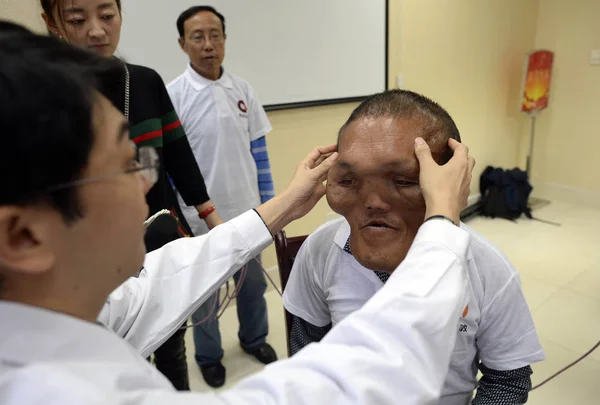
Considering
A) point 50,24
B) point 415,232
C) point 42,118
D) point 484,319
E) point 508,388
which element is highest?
point 50,24

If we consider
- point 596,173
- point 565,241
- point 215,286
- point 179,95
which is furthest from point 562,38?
point 215,286

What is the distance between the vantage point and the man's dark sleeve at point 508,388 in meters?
1.02

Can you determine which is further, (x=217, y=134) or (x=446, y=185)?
(x=217, y=134)

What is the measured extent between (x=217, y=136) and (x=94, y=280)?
1.55m

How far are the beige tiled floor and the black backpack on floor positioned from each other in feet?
0.33

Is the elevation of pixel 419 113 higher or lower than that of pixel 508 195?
higher

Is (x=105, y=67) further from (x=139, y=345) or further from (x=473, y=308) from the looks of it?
(x=473, y=308)

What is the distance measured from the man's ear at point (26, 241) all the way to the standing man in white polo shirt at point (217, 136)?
1553 millimetres

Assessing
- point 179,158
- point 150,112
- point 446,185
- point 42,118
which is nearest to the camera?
point 42,118

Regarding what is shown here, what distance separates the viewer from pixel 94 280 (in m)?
0.56

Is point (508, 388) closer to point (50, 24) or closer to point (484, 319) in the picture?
point (484, 319)

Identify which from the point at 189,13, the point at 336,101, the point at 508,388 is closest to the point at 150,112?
the point at 189,13

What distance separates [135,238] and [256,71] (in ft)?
6.95

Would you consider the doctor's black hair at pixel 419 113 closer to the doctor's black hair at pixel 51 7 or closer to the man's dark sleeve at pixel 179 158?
the man's dark sleeve at pixel 179 158
